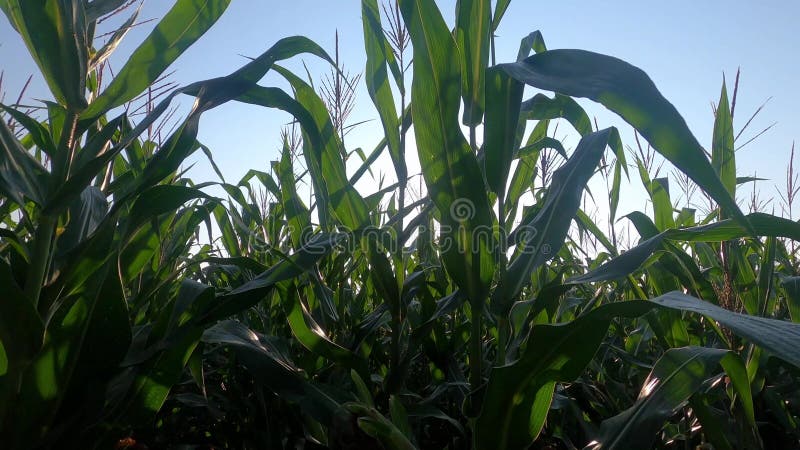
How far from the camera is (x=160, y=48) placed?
2.62ft

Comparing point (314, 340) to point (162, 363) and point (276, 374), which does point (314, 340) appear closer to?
point (276, 374)

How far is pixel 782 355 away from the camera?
0.46 meters

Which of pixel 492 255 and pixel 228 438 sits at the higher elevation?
pixel 492 255

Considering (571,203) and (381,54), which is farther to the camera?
(381,54)

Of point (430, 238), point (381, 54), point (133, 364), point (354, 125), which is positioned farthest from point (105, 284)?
point (430, 238)

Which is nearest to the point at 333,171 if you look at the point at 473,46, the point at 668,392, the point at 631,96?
the point at 473,46

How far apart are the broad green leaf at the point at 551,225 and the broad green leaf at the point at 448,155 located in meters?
0.03

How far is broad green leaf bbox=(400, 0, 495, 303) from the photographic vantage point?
2.53ft

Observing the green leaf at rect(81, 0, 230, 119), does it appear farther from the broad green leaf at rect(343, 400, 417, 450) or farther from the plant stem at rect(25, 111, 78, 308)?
the broad green leaf at rect(343, 400, 417, 450)

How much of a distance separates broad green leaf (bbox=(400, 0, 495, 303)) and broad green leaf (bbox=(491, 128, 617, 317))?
34 mm

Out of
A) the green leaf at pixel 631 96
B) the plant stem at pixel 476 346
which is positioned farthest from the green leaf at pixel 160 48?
the plant stem at pixel 476 346

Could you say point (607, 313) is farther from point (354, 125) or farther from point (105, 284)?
point (354, 125)

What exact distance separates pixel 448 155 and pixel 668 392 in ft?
1.63

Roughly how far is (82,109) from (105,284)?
0.87 ft
